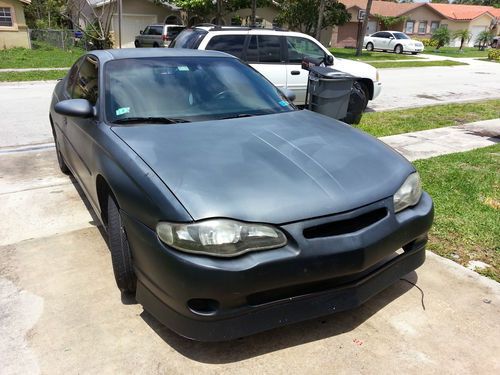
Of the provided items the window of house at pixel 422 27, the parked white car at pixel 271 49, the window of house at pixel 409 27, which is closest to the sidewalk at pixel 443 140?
the parked white car at pixel 271 49

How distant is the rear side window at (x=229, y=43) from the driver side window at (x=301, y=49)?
97 centimetres

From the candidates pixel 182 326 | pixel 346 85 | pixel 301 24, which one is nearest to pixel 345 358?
pixel 182 326

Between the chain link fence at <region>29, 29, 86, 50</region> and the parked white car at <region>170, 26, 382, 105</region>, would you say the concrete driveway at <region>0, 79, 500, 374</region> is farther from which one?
the chain link fence at <region>29, 29, 86, 50</region>

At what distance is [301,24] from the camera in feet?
105

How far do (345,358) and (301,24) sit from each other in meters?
32.3

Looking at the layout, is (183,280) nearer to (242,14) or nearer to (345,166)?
(345,166)

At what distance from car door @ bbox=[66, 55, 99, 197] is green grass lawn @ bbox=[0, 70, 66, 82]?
35.0ft

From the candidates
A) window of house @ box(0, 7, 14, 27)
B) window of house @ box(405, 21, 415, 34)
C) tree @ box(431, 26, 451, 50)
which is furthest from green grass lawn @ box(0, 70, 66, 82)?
window of house @ box(405, 21, 415, 34)

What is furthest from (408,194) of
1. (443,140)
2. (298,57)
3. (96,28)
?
(96,28)

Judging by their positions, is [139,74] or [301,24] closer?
[139,74]

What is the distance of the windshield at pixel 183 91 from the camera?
3.37 meters

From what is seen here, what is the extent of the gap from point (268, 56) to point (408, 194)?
6.28m

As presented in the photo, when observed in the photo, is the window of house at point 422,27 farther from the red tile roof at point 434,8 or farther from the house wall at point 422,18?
the red tile roof at point 434,8

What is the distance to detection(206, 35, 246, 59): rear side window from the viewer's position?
8008 mm
